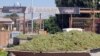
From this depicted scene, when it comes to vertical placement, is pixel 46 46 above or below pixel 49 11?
above

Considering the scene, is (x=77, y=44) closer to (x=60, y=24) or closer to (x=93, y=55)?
(x=93, y=55)

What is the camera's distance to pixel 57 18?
64.4 meters

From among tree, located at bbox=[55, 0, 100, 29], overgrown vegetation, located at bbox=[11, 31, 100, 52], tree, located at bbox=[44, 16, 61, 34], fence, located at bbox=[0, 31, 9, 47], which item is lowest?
tree, located at bbox=[44, 16, 61, 34]

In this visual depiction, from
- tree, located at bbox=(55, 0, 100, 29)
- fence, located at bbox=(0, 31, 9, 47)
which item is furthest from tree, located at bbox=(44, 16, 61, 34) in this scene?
fence, located at bbox=(0, 31, 9, 47)

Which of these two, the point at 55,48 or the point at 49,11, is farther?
the point at 49,11

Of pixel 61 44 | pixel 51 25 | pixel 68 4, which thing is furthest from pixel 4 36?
pixel 68 4

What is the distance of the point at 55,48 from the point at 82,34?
2.71 feet

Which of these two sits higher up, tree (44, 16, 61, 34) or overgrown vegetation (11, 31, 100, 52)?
overgrown vegetation (11, 31, 100, 52)

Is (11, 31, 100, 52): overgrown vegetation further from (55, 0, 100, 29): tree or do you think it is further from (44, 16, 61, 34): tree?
(55, 0, 100, 29): tree

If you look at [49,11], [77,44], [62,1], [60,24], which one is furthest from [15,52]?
[62,1]

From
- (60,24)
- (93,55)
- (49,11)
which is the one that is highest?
(93,55)

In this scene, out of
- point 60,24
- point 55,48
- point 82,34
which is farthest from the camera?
point 60,24

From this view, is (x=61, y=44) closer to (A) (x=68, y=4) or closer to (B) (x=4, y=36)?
(B) (x=4, y=36)

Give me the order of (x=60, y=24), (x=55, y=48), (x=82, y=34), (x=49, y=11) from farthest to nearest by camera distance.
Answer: (x=60, y=24), (x=49, y=11), (x=82, y=34), (x=55, y=48)
